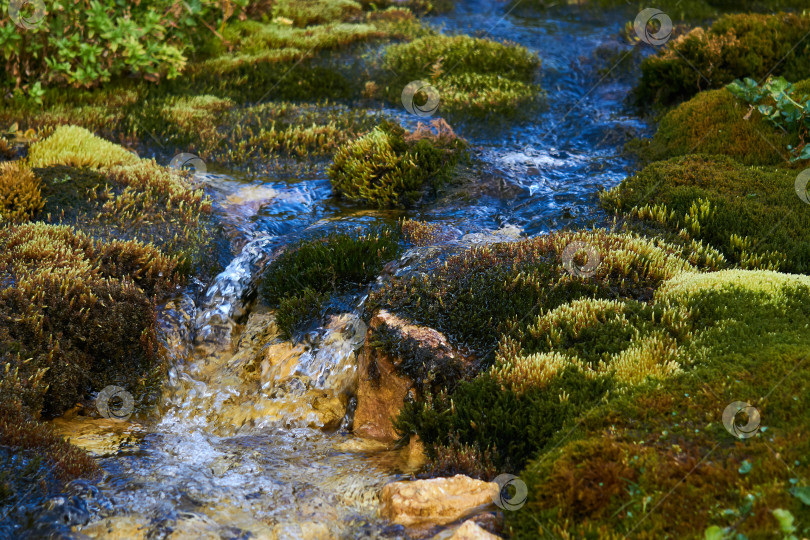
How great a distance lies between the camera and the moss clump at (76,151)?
10664mm

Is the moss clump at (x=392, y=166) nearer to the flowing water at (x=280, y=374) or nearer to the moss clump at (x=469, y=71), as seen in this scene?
the flowing water at (x=280, y=374)

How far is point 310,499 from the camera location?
17.5 feet

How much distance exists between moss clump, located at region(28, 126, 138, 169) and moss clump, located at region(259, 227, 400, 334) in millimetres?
4491

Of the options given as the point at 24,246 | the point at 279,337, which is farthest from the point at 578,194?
the point at 24,246

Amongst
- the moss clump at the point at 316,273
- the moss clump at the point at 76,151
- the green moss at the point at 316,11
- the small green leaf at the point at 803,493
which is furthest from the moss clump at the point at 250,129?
the small green leaf at the point at 803,493

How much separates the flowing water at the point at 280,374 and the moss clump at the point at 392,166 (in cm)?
45

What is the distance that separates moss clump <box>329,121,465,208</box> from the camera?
10.8 metres

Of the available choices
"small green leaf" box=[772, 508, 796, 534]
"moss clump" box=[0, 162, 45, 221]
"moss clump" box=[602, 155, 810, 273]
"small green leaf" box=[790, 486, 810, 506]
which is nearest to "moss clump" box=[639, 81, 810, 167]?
"moss clump" box=[602, 155, 810, 273]

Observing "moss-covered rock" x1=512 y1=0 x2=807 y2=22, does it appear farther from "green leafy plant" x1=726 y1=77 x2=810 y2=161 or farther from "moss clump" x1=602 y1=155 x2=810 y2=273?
"moss clump" x1=602 y1=155 x2=810 y2=273

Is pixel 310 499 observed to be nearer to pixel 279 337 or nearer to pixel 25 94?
pixel 279 337

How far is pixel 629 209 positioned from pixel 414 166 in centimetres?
363

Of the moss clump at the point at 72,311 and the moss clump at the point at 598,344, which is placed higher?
the moss clump at the point at 598,344

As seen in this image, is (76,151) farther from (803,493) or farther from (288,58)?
(803,493)

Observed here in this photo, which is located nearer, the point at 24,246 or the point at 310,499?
the point at 310,499
